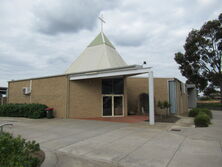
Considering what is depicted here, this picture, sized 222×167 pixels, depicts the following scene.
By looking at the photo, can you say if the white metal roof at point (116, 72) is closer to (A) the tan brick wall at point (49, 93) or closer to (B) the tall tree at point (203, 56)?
(A) the tan brick wall at point (49, 93)

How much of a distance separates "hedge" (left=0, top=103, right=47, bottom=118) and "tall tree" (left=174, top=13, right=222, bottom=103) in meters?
27.1

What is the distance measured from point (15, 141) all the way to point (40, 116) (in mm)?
11972

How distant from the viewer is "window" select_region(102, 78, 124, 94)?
15995 mm

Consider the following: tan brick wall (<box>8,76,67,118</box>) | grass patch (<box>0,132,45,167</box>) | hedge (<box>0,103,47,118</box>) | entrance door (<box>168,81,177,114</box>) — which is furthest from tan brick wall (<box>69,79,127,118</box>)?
grass patch (<box>0,132,45,167</box>)

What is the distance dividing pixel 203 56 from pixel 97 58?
2245cm

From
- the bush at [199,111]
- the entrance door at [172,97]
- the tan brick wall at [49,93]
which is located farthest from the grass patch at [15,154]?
the entrance door at [172,97]

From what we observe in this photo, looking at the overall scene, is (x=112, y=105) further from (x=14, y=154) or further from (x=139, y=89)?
(x=14, y=154)

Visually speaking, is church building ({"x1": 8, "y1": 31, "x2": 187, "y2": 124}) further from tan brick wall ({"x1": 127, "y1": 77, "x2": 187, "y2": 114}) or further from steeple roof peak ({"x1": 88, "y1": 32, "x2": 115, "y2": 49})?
steeple roof peak ({"x1": 88, "y1": 32, "x2": 115, "y2": 49})

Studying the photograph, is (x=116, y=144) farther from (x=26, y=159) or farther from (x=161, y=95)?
(x=161, y=95)

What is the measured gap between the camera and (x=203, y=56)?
3077 cm

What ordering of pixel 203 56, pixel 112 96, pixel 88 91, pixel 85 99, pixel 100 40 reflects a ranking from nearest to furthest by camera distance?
pixel 85 99
pixel 88 91
pixel 112 96
pixel 100 40
pixel 203 56

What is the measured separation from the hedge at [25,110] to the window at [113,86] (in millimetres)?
6045

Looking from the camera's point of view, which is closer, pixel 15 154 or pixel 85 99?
pixel 15 154

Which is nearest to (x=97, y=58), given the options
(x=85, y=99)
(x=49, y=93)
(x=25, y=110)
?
(x=85, y=99)
